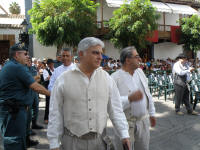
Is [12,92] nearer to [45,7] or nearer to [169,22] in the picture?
[45,7]

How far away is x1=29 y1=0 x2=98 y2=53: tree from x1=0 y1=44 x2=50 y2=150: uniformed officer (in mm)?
9868

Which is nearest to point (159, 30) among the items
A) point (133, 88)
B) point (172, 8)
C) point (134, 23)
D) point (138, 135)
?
point (172, 8)

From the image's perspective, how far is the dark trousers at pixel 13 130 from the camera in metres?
2.88

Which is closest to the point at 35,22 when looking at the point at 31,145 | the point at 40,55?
the point at 40,55

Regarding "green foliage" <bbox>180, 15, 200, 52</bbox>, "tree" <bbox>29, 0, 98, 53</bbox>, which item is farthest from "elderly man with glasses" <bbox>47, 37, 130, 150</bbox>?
"green foliage" <bbox>180, 15, 200, 52</bbox>

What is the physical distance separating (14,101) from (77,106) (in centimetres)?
131

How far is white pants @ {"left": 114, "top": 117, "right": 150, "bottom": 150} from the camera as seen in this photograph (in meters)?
2.67

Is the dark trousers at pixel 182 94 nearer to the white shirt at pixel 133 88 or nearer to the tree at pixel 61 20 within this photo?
the white shirt at pixel 133 88

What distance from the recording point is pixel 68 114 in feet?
6.53

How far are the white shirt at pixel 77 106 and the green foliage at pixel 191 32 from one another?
1801 centimetres

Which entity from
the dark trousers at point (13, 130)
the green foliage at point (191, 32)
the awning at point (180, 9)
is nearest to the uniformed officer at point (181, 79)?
the dark trousers at point (13, 130)

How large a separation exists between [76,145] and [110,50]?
17782 millimetres

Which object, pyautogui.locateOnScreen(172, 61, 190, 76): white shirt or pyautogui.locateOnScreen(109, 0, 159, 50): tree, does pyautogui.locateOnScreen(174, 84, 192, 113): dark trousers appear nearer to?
pyautogui.locateOnScreen(172, 61, 190, 76): white shirt

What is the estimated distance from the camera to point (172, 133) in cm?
504
